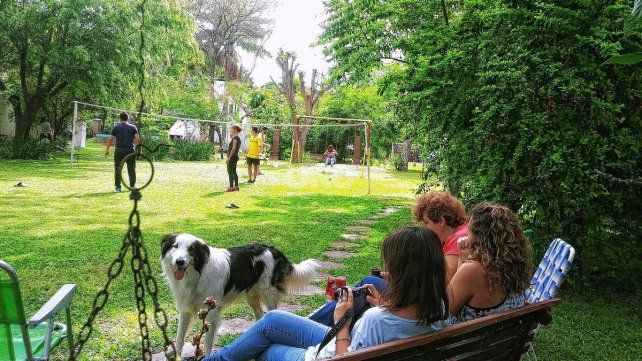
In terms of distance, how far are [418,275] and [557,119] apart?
3575 millimetres

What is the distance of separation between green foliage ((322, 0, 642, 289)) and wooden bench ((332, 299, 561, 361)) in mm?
2781

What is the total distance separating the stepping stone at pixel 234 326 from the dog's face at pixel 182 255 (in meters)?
0.76

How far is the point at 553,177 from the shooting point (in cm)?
485

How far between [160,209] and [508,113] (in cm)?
616

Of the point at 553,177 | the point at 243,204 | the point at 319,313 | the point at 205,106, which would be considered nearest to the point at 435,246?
the point at 319,313

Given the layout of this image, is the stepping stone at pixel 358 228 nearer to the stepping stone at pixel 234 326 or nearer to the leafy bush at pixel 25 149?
the stepping stone at pixel 234 326

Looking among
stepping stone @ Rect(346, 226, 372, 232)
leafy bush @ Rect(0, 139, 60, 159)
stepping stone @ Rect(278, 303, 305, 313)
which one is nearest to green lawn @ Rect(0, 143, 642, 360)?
stepping stone @ Rect(278, 303, 305, 313)

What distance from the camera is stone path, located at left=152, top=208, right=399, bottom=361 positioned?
381 cm

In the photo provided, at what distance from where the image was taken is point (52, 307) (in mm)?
2344

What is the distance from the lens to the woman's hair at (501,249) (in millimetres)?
2420

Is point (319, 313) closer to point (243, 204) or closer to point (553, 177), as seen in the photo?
point (553, 177)

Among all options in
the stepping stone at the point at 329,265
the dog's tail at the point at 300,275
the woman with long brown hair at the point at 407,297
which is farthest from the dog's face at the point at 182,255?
the stepping stone at the point at 329,265

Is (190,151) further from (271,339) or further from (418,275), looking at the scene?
(418,275)

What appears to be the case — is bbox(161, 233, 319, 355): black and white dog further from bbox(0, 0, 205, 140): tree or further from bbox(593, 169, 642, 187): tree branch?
bbox(0, 0, 205, 140): tree
